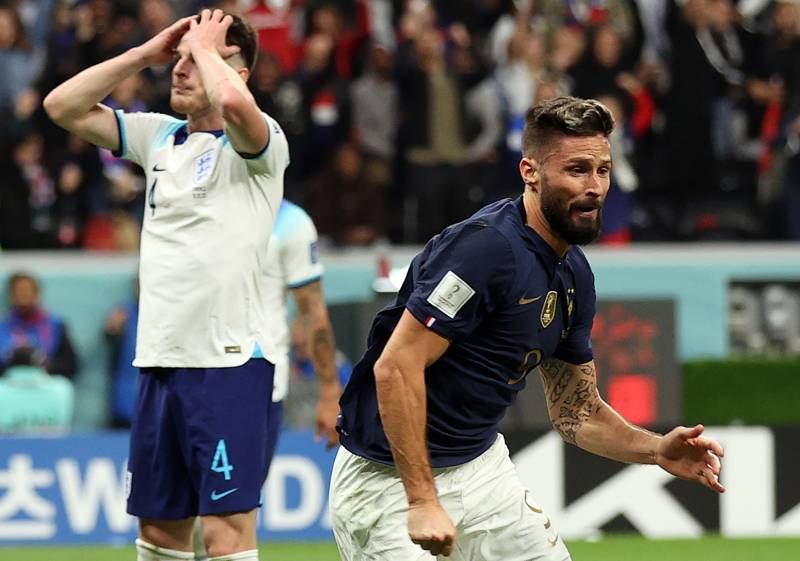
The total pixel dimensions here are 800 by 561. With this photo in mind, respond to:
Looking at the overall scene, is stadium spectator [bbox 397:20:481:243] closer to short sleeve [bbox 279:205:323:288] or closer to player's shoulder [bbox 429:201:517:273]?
short sleeve [bbox 279:205:323:288]

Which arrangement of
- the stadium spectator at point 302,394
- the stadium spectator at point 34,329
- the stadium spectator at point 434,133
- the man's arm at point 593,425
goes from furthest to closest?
the stadium spectator at point 434,133, the stadium spectator at point 34,329, the stadium spectator at point 302,394, the man's arm at point 593,425

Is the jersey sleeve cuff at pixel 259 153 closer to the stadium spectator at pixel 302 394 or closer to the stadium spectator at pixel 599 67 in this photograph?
the stadium spectator at pixel 302 394

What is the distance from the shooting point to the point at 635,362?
→ 1203 centimetres

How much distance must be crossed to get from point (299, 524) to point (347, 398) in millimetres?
5938

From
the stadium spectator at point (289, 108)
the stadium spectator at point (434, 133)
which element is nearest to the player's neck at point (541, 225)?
the stadium spectator at point (289, 108)

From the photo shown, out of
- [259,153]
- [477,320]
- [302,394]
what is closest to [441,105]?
[302,394]

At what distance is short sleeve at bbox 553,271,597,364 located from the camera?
5.10 metres

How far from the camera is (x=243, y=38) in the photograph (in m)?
6.28

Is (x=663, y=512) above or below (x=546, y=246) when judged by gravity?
below

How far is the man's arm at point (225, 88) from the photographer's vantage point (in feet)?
18.8

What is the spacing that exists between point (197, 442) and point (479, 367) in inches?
58.9

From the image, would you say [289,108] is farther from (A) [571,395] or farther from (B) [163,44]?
(A) [571,395]

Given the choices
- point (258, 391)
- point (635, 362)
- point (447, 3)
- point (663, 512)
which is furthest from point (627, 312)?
point (258, 391)

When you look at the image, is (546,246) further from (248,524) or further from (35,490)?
(35,490)
